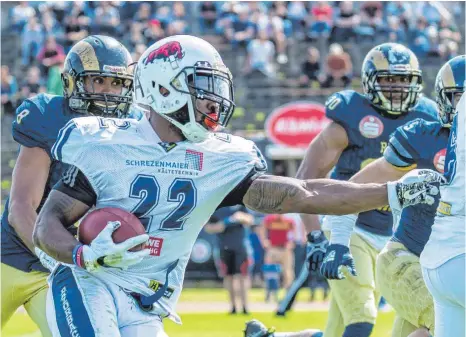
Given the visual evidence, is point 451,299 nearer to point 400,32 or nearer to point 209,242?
point 209,242

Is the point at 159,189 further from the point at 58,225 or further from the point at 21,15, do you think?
the point at 21,15

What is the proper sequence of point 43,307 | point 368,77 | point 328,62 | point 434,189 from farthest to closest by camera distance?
point 328,62 → point 368,77 → point 43,307 → point 434,189

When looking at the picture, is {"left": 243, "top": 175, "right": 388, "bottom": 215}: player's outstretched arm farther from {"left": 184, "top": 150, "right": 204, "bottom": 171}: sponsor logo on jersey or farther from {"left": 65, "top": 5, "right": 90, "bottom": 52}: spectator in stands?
{"left": 65, "top": 5, "right": 90, "bottom": 52}: spectator in stands

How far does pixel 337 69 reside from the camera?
17.7 m

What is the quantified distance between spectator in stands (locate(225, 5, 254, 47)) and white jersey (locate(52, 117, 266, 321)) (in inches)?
592

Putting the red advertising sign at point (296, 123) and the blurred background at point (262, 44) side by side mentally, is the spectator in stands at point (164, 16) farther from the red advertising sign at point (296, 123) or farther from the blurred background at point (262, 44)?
the red advertising sign at point (296, 123)

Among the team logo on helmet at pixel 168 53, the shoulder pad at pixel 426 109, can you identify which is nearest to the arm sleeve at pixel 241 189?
the team logo on helmet at pixel 168 53

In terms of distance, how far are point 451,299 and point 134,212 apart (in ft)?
4.11

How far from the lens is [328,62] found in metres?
17.7

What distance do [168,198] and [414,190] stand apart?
0.95 m

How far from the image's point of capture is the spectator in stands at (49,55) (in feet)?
57.9

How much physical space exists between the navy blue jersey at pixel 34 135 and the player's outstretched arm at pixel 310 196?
4.95ft

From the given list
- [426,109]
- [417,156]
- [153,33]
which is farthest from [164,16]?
[417,156]

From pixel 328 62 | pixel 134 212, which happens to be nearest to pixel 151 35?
pixel 328 62
